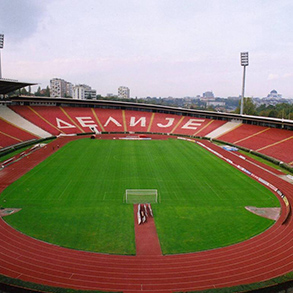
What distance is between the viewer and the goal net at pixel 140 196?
2291 centimetres

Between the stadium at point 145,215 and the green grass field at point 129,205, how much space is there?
9cm

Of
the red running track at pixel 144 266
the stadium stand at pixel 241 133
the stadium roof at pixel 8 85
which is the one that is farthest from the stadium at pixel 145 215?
the stadium stand at pixel 241 133

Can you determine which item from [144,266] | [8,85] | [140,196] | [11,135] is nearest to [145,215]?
[140,196]

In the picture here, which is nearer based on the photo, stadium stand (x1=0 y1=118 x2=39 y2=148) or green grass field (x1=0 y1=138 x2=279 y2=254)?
green grass field (x1=0 y1=138 x2=279 y2=254)

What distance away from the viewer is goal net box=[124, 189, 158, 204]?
22906mm

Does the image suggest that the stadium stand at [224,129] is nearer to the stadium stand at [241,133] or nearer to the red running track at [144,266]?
the stadium stand at [241,133]

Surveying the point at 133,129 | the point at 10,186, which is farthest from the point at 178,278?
the point at 133,129

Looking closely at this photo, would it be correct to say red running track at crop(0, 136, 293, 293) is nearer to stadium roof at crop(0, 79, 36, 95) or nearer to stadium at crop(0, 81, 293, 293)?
stadium at crop(0, 81, 293, 293)

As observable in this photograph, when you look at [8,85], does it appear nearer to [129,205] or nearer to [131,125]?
[131,125]

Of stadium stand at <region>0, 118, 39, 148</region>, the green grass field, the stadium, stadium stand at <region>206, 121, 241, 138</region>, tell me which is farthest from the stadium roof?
stadium stand at <region>206, 121, 241, 138</region>

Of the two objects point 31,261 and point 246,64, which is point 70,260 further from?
point 246,64

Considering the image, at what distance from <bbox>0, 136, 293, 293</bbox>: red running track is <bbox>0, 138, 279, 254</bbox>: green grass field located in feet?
2.56

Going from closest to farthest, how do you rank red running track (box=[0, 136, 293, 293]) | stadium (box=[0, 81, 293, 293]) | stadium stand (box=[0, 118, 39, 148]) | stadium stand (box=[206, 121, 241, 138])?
1. red running track (box=[0, 136, 293, 293])
2. stadium (box=[0, 81, 293, 293])
3. stadium stand (box=[0, 118, 39, 148])
4. stadium stand (box=[206, 121, 241, 138])

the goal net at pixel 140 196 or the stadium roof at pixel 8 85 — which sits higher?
the stadium roof at pixel 8 85
